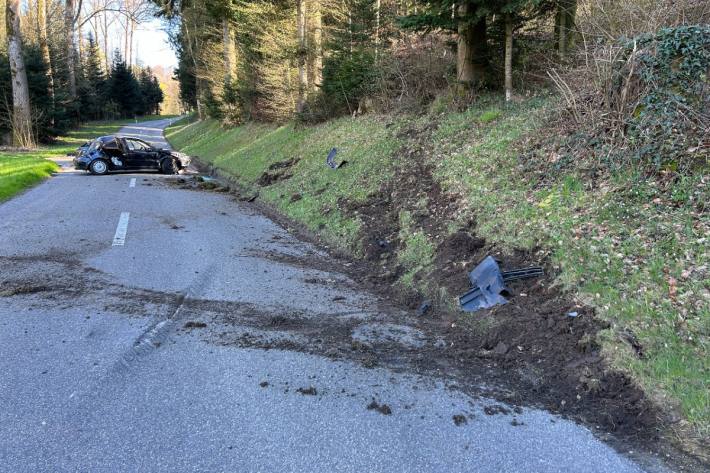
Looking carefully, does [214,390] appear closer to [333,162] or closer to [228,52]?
[333,162]

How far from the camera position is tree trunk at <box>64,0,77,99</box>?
41.6 m

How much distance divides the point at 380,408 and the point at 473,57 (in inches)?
410

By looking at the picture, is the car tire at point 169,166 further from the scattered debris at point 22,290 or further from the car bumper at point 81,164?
the scattered debris at point 22,290

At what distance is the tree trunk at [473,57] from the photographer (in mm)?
11703

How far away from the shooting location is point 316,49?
789 inches

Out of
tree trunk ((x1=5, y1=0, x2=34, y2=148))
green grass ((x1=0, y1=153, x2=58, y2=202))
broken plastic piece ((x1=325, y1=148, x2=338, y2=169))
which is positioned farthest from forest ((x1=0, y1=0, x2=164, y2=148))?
broken plastic piece ((x1=325, y1=148, x2=338, y2=169))

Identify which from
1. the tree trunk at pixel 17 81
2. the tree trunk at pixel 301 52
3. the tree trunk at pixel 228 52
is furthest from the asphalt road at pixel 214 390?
the tree trunk at pixel 17 81

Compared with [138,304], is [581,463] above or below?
below

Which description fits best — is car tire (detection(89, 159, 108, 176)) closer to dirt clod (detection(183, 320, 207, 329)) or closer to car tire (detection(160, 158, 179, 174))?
car tire (detection(160, 158, 179, 174))

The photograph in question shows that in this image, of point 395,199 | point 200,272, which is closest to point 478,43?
point 395,199

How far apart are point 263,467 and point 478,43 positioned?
11387 millimetres

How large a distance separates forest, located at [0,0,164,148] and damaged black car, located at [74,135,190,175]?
41.8 ft

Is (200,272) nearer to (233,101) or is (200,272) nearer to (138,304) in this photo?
(138,304)

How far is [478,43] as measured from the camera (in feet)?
38.9
